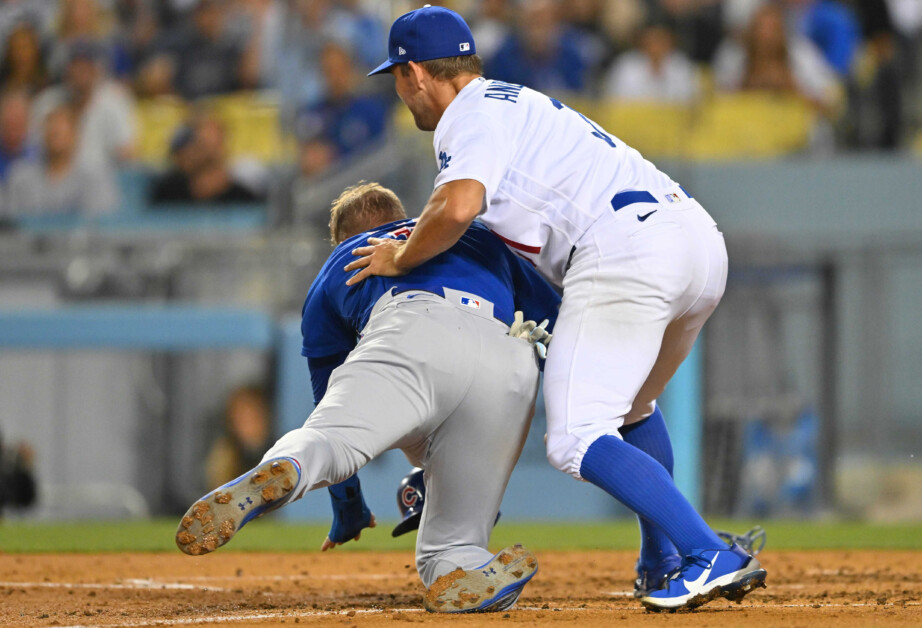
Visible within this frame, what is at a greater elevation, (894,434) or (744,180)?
(744,180)

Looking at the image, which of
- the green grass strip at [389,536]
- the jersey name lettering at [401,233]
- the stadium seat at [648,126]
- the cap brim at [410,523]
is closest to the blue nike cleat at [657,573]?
the cap brim at [410,523]

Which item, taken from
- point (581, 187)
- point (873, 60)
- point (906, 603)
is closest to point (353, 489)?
point (581, 187)

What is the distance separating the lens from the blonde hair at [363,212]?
4.14 metres

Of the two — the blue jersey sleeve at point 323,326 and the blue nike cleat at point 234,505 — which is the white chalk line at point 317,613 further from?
the blue jersey sleeve at point 323,326

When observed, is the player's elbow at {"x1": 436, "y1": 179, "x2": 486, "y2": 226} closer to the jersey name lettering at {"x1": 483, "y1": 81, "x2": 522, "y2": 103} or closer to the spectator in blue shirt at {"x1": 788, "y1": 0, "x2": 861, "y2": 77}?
the jersey name lettering at {"x1": 483, "y1": 81, "x2": 522, "y2": 103}

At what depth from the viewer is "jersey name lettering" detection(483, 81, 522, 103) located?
12.1ft

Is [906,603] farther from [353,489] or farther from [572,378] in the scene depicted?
[353,489]

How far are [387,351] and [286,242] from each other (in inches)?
242

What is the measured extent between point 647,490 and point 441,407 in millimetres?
634

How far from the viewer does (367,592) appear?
458cm

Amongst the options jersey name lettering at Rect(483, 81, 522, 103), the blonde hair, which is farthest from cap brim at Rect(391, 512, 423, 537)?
jersey name lettering at Rect(483, 81, 522, 103)

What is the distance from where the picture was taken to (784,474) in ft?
30.1

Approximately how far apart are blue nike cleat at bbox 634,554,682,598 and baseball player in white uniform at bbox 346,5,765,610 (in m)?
0.04

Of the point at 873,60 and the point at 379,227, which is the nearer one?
the point at 379,227
